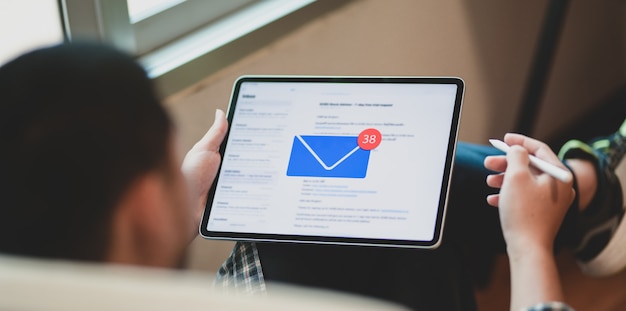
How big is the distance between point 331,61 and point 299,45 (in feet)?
0.25

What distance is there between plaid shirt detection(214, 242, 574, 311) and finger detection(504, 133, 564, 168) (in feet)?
1.02

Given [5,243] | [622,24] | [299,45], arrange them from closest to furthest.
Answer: [5,243]
[299,45]
[622,24]

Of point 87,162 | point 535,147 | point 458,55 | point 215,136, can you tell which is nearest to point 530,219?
point 535,147

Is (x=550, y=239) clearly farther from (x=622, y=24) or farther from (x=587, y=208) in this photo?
(x=622, y=24)

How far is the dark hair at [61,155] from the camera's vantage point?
485 millimetres

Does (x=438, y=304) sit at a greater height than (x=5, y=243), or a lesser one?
lesser

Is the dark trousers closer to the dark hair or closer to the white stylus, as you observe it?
the white stylus

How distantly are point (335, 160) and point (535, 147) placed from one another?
221 mm

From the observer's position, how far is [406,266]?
83 cm

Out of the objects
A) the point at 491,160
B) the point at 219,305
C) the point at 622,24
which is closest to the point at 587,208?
the point at 491,160

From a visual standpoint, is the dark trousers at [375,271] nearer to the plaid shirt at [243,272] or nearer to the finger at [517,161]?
the plaid shirt at [243,272]

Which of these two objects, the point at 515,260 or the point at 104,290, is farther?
the point at 515,260

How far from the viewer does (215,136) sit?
34.5 inches

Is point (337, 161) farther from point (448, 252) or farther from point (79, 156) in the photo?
point (79, 156)
